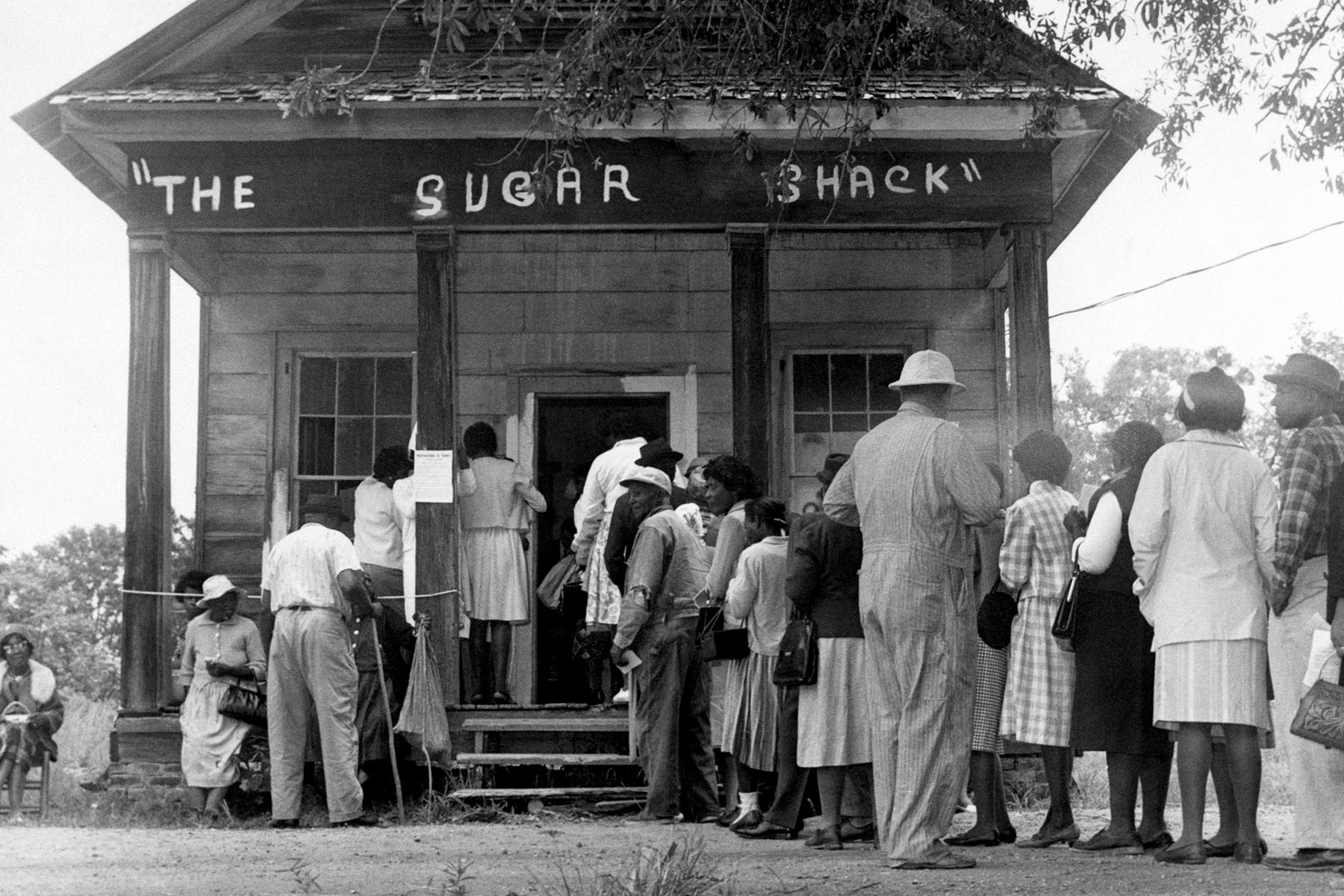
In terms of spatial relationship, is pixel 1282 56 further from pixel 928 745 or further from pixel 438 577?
pixel 438 577

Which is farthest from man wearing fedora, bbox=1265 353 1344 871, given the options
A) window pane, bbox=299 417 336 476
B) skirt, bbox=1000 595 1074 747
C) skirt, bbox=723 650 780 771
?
window pane, bbox=299 417 336 476

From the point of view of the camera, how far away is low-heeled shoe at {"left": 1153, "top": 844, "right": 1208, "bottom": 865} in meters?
6.43

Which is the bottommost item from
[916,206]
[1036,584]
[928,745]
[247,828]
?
[247,828]

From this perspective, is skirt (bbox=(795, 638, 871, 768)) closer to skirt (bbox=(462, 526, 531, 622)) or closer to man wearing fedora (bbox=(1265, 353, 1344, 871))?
man wearing fedora (bbox=(1265, 353, 1344, 871))

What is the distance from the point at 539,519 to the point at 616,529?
3735 millimetres

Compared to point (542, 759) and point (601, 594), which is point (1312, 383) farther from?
point (542, 759)

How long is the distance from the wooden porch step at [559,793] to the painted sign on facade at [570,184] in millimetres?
3514

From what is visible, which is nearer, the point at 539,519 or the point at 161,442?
the point at 161,442

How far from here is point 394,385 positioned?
12.7 metres

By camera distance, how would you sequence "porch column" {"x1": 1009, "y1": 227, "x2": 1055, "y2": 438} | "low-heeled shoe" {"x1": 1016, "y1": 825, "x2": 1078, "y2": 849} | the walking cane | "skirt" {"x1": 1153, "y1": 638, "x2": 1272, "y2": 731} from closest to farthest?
"skirt" {"x1": 1153, "y1": 638, "x2": 1272, "y2": 731}, "low-heeled shoe" {"x1": 1016, "y1": 825, "x2": 1078, "y2": 849}, the walking cane, "porch column" {"x1": 1009, "y1": 227, "x2": 1055, "y2": 438}

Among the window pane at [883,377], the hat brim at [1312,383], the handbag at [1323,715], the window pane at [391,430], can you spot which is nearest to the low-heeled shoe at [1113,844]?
the handbag at [1323,715]

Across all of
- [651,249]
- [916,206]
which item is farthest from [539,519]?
[916,206]

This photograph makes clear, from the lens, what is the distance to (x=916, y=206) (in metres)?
10.5

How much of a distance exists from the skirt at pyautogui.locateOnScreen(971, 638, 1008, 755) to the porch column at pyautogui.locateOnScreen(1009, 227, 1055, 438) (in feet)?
9.11
